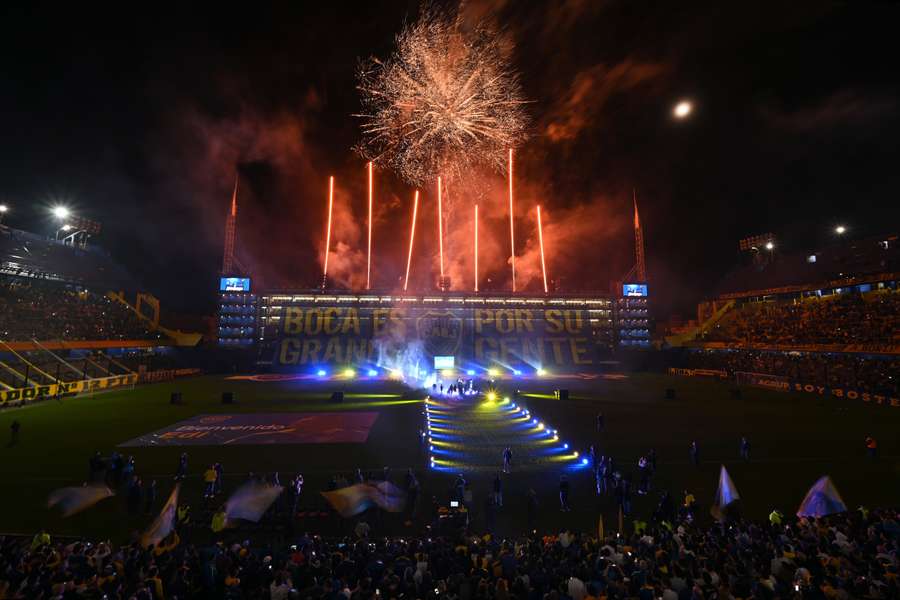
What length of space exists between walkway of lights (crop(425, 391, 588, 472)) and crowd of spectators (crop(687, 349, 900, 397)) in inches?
1166

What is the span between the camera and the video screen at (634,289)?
70.6 meters

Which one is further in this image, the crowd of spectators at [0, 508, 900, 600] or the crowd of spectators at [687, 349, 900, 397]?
the crowd of spectators at [687, 349, 900, 397]

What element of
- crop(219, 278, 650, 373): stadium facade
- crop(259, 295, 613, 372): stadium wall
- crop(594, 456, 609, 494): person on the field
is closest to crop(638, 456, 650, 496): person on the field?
crop(594, 456, 609, 494): person on the field

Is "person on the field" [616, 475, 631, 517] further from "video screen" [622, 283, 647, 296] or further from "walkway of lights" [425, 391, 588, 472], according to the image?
"video screen" [622, 283, 647, 296]

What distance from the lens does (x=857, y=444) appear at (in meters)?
20.7

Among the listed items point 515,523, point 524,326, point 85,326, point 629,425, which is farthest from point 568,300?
point 85,326

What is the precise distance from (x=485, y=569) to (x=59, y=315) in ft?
183

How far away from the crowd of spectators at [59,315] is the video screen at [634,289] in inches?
2784

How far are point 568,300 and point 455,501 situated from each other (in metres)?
60.2

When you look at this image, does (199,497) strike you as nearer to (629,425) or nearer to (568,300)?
(629,425)

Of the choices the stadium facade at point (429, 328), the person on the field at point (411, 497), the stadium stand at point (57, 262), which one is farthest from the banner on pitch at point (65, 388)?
the person on the field at point (411, 497)

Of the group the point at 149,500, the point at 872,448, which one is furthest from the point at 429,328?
the point at 149,500

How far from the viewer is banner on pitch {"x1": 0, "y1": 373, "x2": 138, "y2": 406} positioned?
3100 centimetres

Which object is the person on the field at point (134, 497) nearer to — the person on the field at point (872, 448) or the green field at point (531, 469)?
the green field at point (531, 469)
